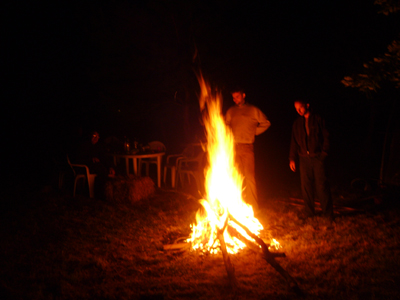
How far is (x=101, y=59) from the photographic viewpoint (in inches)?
455

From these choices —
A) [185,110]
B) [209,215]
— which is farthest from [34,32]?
[209,215]

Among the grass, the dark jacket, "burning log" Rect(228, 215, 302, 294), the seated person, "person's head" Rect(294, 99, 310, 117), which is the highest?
"person's head" Rect(294, 99, 310, 117)

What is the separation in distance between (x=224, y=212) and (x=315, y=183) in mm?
1840

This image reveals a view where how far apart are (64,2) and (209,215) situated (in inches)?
535

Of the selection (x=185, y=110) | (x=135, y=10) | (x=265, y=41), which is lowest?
(x=185, y=110)

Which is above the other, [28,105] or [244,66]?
[244,66]

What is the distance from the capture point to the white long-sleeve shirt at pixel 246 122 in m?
5.75

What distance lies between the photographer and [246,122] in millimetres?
5762

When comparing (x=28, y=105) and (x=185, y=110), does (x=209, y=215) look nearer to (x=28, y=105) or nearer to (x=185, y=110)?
(x=185, y=110)

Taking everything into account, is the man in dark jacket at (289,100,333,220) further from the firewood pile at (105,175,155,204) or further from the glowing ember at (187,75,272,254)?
the firewood pile at (105,175,155,204)

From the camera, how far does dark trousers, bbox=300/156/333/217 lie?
542cm

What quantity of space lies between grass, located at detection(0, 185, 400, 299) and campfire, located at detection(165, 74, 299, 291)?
0.14m

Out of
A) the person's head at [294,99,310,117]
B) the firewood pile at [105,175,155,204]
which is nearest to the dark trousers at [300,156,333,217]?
the person's head at [294,99,310,117]

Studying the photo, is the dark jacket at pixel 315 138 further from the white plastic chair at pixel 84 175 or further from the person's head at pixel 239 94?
the white plastic chair at pixel 84 175
